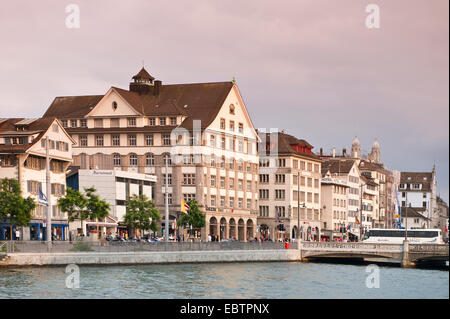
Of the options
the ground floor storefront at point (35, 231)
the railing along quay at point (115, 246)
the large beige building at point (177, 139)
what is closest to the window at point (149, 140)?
the large beige building at point (177, 139)

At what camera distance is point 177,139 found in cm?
12938

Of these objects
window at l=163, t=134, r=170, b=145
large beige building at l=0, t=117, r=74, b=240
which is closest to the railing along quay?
large beige building at l=0, t=117, r=74, b=240

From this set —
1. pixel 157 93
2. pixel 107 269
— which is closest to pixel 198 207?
pixel 157 93

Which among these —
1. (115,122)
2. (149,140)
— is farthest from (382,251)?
(115,122)

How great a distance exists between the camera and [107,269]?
79938 millimetres

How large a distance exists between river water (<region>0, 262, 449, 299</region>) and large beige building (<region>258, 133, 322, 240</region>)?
57.5 meters

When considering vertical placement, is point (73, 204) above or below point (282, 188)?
below

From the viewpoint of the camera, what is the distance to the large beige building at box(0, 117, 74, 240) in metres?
102

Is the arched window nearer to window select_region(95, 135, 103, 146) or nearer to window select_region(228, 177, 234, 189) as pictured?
window select_region(95, 135, 103, 146)

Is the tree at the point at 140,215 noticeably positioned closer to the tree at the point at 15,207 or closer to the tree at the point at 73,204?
Answer: the tree at the point at 73,204

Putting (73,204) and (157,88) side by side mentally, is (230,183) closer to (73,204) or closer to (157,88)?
(157,88)

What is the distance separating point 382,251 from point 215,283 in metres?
35.9

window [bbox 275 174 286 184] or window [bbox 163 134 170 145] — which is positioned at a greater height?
window [bbox 163 134 170 145]
